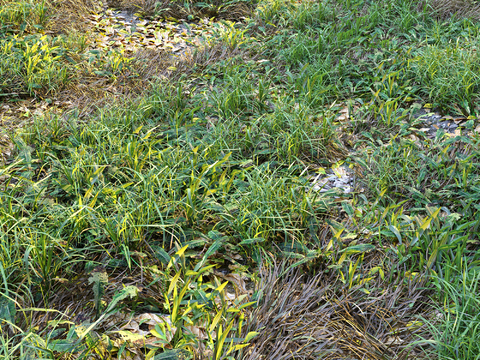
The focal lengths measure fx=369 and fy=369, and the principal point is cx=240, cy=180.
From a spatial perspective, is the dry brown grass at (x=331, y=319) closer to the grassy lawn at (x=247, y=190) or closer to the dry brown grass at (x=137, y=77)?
the grassy lawn at (x=247, y=190)

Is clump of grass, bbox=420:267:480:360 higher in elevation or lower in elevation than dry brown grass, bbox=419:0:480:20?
lower

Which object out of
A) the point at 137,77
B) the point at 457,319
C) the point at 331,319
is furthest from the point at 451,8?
the point at 331,319

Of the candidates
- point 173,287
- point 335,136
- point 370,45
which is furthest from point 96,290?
point 370,45

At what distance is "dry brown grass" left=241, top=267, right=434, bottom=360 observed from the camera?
1675 mm

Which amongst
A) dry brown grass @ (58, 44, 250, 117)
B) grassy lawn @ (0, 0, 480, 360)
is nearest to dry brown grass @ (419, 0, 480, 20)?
grassy lawn @ (0, 0, 480, 360)

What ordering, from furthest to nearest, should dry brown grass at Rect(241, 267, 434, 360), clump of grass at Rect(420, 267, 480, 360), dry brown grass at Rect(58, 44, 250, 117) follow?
dry brown grass at Rect(58, 44, 250, 117) → dry brown grass at Rect(241, 267, 434, 360) → clump of grass at Rect(420, 267, 480, 360)

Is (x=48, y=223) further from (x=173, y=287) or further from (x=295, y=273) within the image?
(x=295, y=273)

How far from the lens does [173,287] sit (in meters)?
1.81

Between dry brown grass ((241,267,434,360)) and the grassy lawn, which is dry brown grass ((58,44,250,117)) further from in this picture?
dry brown grass ((241,267,434,360))

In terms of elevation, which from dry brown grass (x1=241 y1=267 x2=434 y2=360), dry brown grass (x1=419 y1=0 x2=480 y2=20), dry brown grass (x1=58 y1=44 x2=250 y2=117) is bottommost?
dry brown grass (x1=241 y1=267 x2=434 y2=360)

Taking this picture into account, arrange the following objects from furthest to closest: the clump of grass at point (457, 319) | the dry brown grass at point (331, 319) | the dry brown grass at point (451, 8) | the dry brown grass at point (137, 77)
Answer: the dry brown grass at point (451, 8) → the dry brown grass at point (137, 77) → the dry brown grass at point (331, 319) → the clump of grass at point (457, 319)

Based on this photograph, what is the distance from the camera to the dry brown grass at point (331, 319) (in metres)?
1.67

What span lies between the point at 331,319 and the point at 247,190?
0.96m

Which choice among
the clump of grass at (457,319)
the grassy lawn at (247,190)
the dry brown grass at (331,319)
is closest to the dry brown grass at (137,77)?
the grassy lawn at (247,190)
